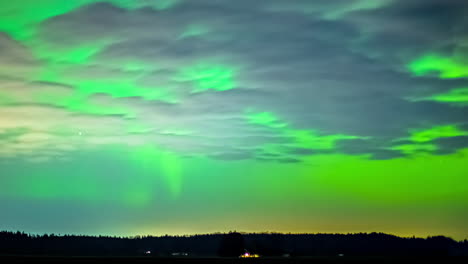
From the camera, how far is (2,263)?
119062 millimetres

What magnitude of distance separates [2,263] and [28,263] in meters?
6.03

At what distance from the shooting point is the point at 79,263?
417 feet

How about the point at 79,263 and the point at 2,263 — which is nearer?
Result: the point at 2,263

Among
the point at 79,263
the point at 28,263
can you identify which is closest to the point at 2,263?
the point at 28,263

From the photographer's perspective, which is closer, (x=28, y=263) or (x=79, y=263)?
(x=28, y=263)

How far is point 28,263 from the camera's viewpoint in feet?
386

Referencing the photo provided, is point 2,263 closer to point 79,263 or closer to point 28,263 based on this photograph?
point 28,263

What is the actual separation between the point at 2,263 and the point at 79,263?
52.8 feet

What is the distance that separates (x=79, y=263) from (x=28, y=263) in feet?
40.7
